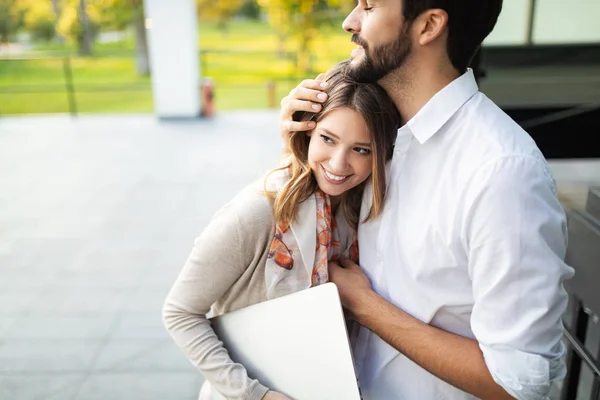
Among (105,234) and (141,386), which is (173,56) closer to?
(105,234)

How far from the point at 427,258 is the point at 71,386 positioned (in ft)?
7.27

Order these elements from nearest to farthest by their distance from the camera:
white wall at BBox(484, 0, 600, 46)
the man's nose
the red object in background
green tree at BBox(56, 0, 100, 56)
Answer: the man's nose, white wall at BBox(484, 0, 600, 46), the red object in background, green tree at BBox(56, 0, 100, 56)

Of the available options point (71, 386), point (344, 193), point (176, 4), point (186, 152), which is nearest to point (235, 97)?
point (176, 4)

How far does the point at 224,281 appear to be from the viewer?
1259 millimetres

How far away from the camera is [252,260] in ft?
4.16

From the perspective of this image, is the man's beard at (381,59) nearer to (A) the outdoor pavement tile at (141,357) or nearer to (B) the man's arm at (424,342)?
(B) the man's arm at (424,342)

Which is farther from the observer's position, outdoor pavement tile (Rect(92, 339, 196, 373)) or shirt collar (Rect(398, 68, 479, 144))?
outdoor pavement tile (Rect(92, 339, 196, 373))

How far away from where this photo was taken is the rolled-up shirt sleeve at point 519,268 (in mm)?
914

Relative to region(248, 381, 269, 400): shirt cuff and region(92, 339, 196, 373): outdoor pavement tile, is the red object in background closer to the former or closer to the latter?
region(92, 339, 196, 373): outdoor pavement tile

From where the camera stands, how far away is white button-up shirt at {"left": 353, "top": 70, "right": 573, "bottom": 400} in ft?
3.02

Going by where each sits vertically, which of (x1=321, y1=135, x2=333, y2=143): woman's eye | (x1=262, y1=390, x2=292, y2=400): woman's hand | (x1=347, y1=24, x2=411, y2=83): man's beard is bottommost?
(x1=262, y1=390, x2=292, y2=400): woman's hand

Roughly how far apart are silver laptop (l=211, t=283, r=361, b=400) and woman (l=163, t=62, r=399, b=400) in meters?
0.04

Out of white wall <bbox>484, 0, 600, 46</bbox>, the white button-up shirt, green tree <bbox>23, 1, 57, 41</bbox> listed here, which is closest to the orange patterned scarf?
the white button-up shirt

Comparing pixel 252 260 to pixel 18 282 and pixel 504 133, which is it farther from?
pixel 18 282
